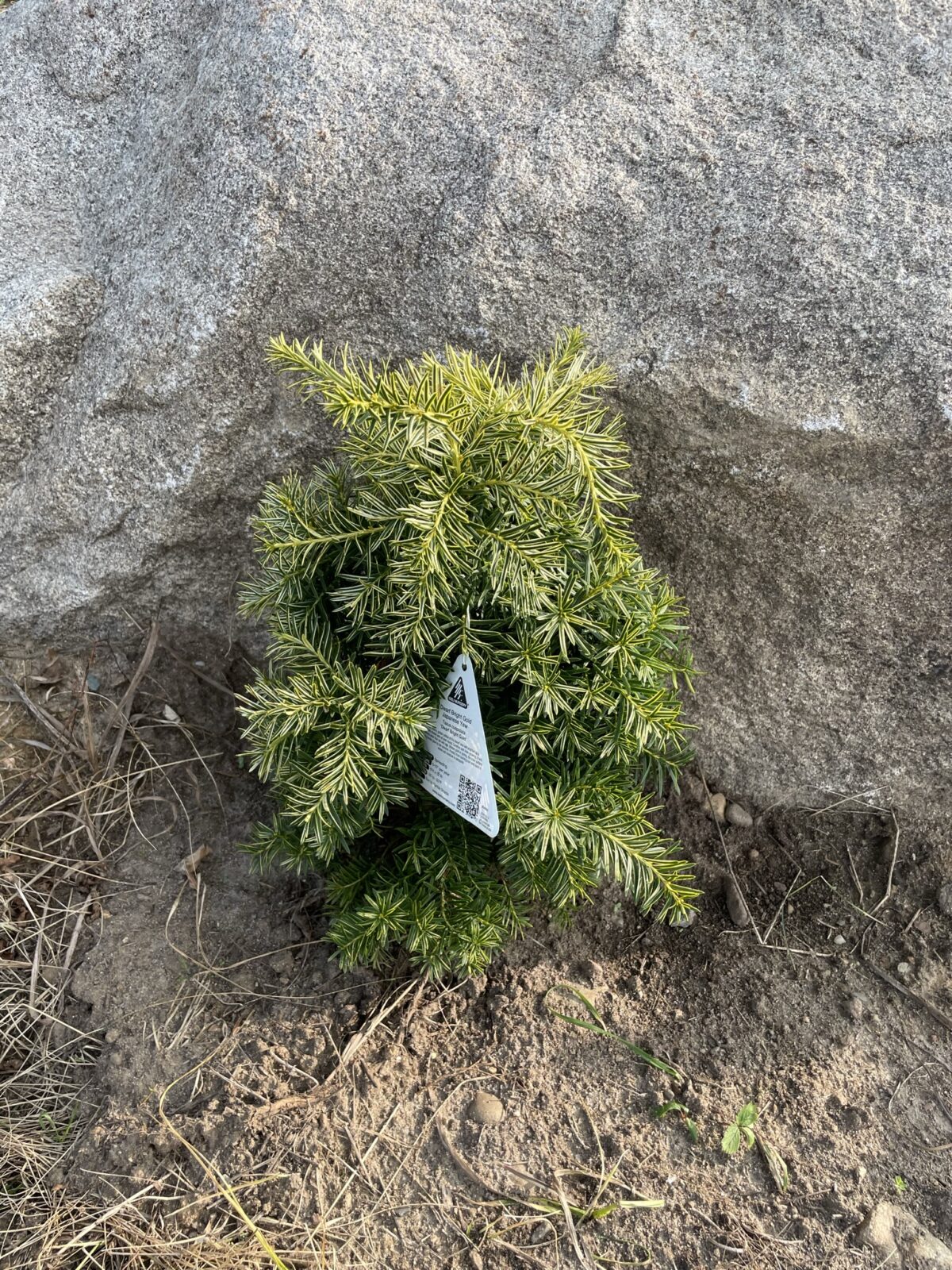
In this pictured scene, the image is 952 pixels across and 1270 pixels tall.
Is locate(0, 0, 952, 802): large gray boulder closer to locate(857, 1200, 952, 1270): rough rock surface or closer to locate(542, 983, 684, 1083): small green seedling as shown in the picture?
locate(542, 983, 684, 1083): small green seedling

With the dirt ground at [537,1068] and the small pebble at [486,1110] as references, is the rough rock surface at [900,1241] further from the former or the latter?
the small pebble at [486,1110]

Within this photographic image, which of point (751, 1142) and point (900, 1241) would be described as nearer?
point (900, 1241)

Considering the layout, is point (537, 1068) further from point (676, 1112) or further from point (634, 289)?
point (634, 289)

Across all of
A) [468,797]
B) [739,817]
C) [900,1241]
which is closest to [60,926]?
[468,797]

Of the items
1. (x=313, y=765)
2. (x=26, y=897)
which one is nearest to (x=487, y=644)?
(x=313, y=765)

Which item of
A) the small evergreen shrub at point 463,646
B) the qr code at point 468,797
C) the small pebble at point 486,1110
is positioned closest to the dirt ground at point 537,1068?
the small pebble at point 486,1110
